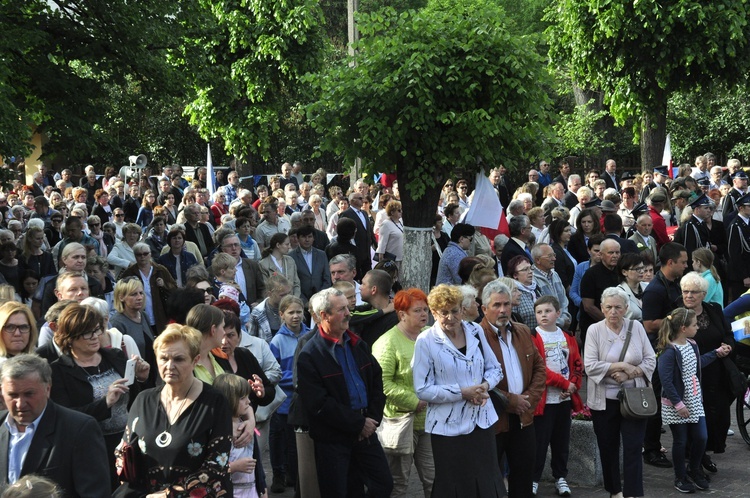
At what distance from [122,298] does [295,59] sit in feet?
61.7

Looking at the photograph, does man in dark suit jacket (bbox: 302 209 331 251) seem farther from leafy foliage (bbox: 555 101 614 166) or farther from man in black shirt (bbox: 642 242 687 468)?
leafy foliage (bbox: 555 101 614 166)

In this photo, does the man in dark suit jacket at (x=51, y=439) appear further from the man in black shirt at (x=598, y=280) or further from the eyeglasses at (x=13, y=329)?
the man in black shirt at (x=598, y=280)

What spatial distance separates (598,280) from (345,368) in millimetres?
4492

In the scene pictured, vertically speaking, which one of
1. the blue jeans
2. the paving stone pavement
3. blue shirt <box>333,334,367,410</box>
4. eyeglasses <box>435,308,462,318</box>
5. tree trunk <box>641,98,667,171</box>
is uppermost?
tree trunk <box>641,98,667,171</box>

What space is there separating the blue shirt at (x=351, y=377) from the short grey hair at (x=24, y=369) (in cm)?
238

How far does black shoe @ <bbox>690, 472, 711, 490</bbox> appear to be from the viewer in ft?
29.6

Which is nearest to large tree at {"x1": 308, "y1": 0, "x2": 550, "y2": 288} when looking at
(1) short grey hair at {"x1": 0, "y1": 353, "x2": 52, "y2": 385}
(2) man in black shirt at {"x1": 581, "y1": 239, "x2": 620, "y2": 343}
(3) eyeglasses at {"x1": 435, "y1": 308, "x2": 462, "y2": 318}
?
(2) man in black shirt at {"x1": 581, "y1": 239, "x2": 620, "y2": 343}

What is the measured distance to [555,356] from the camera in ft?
28.5

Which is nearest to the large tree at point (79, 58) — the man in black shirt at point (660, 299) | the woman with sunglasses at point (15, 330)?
the man in black shirt at point (660, 299)

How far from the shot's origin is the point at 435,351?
727cm

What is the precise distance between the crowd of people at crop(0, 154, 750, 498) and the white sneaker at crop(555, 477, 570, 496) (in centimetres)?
1

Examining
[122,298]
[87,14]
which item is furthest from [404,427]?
[87,14]

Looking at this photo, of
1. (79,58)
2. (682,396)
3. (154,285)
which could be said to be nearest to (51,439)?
(682,396)

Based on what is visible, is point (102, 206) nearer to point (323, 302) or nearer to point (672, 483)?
point (672, 483)
